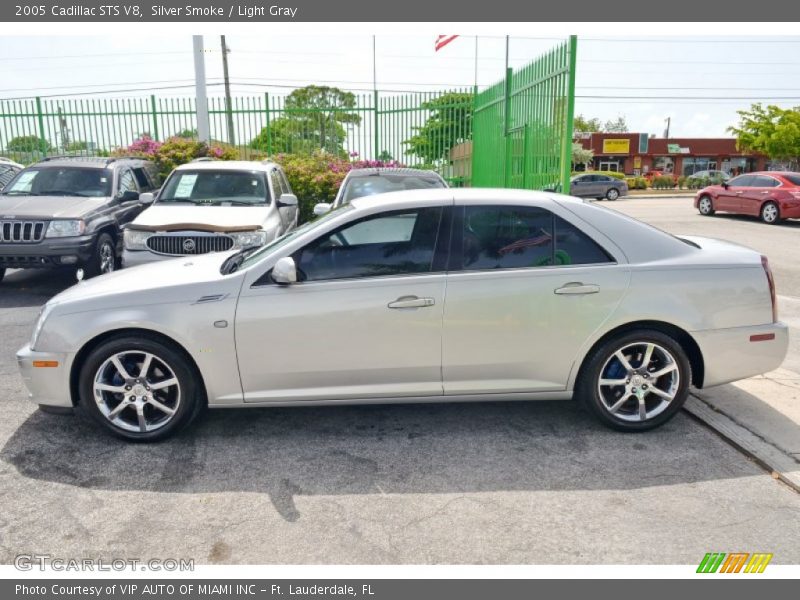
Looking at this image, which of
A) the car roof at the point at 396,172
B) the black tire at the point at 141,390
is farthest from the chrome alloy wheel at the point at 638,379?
the car roof at the point at 396,172

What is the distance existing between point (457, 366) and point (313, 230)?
4.26 ft

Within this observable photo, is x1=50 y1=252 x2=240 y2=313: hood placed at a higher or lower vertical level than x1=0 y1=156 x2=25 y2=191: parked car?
lower

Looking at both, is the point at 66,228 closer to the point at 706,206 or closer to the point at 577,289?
the point at 577,289

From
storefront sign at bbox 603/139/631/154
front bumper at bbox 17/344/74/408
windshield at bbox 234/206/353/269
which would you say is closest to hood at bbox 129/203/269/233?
windshield at bbox 234/206/353/269

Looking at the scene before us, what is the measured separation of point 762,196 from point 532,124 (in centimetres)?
1183

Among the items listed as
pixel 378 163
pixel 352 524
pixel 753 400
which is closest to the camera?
pixel 352 524

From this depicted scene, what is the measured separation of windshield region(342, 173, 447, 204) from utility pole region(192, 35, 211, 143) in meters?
7.53

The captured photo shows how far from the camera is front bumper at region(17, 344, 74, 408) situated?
4203 millimetres

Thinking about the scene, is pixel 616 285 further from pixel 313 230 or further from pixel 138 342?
pixel 138 342

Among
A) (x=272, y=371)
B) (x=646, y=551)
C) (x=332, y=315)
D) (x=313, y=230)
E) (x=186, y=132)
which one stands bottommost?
(x=646, y=551)

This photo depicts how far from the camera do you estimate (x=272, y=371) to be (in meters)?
4.23

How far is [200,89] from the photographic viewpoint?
51.2 ft

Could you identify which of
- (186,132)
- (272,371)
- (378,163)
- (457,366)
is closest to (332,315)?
(272,371)

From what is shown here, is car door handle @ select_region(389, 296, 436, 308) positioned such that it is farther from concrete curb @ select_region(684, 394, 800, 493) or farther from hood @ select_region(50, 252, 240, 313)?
concrete curb @ select_region(684, 394, 800, 493)
